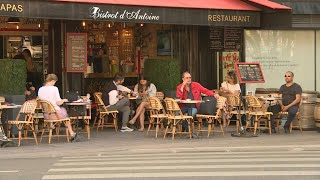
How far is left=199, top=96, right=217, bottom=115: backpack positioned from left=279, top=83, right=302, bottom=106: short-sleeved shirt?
2043mm

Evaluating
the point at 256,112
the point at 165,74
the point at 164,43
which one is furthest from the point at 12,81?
the point at 164,43

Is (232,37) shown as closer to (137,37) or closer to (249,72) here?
(137,37)

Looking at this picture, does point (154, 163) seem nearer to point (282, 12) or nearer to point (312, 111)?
point (312, 111)

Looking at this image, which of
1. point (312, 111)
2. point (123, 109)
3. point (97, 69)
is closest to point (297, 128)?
point (312, 111)

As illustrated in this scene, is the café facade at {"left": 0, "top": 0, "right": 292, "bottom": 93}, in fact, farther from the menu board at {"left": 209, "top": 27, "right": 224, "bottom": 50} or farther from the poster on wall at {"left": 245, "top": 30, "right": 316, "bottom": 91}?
the poster on wall at {"left": 245, "top": 30, "right": 316, "bottom": 91}

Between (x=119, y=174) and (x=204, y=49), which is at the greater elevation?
(x=204, y=49)

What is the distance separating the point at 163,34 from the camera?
20328 millimetres

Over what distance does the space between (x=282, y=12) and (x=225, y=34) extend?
207 cm

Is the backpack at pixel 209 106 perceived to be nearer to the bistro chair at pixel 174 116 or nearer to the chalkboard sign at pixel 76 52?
the bistro chair at pixel 174 116

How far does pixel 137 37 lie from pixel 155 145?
22.9 ft

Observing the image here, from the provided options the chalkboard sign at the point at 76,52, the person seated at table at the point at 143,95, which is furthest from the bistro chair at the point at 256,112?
the chalkboard sign at the point at 76,52

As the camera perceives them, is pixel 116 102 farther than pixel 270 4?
No

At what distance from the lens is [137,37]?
20.5m

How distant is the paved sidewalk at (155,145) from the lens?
525 inches
